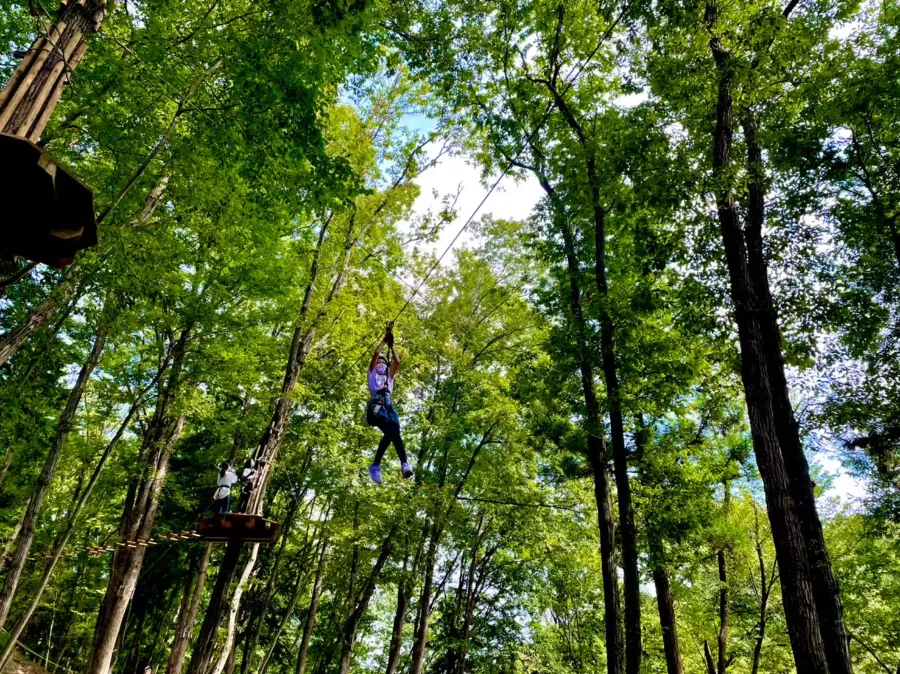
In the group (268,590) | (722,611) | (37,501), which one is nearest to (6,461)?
(37,501)

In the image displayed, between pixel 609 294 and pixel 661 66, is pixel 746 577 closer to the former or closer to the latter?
pixel 609 294

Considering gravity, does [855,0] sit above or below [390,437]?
above

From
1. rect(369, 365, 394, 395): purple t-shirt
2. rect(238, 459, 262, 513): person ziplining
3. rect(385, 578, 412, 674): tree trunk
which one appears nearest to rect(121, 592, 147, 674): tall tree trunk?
rect(385, 578, 412, 674): tree trunk

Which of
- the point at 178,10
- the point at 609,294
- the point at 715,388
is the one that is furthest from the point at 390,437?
the point at 715,388

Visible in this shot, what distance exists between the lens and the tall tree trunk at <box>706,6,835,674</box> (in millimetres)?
4820

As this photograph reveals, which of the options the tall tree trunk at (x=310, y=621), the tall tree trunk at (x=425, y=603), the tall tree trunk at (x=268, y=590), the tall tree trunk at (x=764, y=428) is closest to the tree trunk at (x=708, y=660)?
the tall tree trunk at (x=425, y=603)

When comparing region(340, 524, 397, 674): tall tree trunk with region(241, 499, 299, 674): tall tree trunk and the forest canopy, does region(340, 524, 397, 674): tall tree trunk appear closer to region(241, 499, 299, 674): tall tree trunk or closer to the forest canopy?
the forest canopy

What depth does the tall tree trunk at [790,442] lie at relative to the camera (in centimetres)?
562

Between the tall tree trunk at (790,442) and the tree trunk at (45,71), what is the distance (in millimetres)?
7106

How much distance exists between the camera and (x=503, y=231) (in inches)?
628

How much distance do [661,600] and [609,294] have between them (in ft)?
24.2

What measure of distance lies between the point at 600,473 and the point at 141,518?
9018 millimetres

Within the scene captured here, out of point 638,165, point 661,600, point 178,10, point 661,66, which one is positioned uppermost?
point 661,66

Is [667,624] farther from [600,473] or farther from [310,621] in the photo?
[310,621]
